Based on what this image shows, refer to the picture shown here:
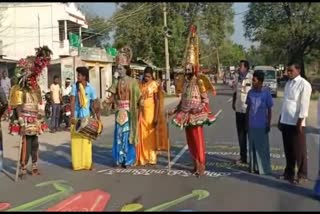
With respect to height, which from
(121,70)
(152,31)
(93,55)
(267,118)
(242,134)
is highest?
(152,31)

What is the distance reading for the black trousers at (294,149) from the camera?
7.96 m

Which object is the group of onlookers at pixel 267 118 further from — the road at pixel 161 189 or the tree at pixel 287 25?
the tree at pixel 287 25

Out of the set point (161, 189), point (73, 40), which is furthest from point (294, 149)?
point (73, 40)

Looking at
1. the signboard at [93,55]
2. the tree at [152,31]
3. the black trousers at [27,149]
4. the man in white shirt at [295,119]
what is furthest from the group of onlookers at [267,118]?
the tree at [152,31]

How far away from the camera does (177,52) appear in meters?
52.5

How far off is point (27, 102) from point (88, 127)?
1133 millimetres

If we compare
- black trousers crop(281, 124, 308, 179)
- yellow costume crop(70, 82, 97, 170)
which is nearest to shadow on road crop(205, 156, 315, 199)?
black trousers crop(281, 124, 308, 179)

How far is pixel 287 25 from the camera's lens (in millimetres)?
55094

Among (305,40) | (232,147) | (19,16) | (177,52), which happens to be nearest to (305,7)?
(305,40)

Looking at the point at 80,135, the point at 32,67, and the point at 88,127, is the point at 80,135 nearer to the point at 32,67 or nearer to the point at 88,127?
the point at 88,127

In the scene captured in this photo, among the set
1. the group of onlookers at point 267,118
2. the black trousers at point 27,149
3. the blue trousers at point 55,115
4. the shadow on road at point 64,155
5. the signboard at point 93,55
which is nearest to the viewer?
the group of onlookers at point 267,118

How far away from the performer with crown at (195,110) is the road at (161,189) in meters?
0.44

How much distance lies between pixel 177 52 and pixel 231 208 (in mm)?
46420

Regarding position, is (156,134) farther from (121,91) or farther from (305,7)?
(305,7)
